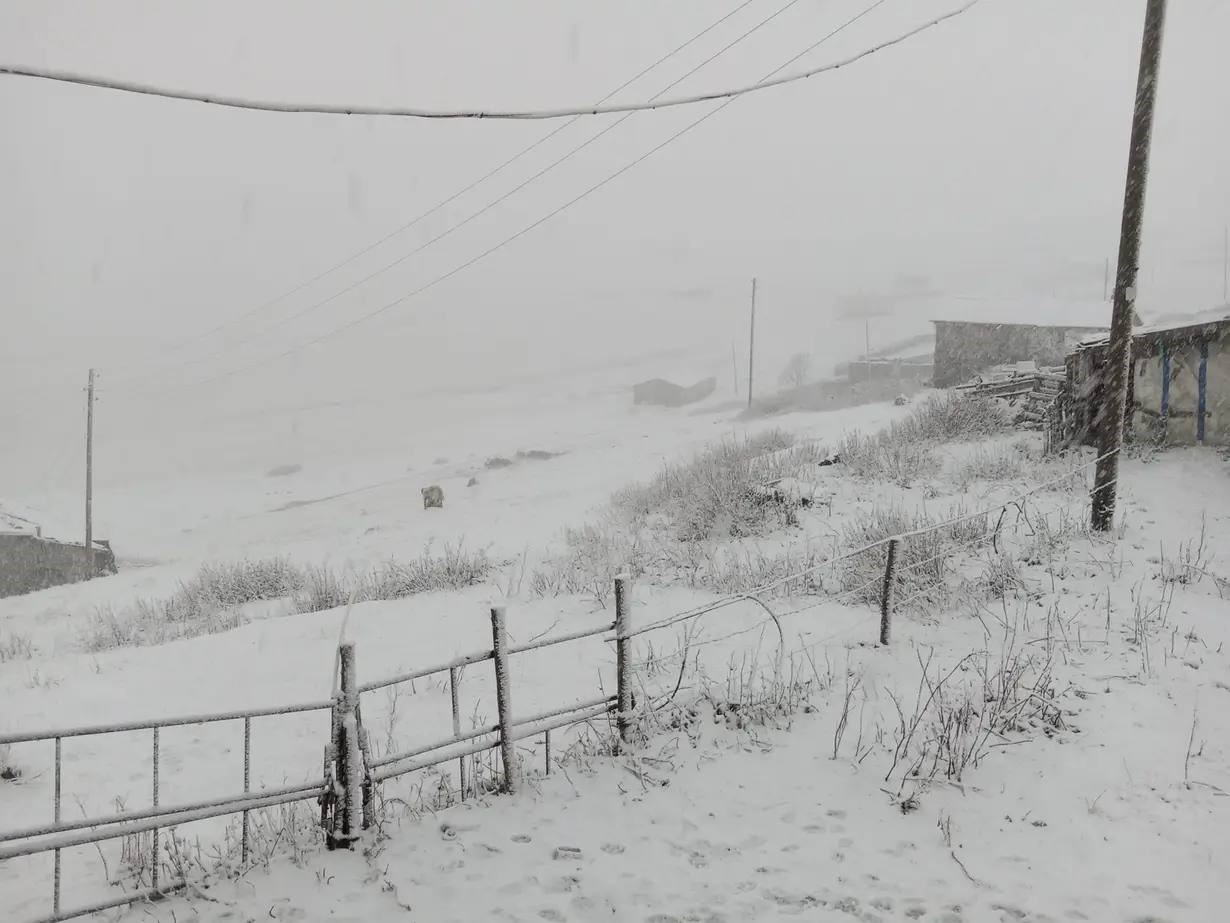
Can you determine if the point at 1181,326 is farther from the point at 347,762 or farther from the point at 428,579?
the point at 347,762

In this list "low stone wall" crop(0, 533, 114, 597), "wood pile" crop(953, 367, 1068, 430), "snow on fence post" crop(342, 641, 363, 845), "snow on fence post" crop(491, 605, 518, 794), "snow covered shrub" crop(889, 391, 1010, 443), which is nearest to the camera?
"snow on fence post" crop(342, 641, 363, 845)

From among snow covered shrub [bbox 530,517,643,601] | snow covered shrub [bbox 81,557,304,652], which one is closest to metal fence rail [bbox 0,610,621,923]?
snow covered shrub [bbox 530,517,643,601]

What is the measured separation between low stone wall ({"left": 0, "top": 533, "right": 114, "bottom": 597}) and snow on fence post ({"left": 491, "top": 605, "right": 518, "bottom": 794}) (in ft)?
93.0

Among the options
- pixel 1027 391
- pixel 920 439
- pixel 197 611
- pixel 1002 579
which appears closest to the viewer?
pixel 1002 579

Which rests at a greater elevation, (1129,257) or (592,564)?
(1129,257)

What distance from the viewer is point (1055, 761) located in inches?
204

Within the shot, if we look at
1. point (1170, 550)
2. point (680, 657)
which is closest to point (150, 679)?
point (680, 657)

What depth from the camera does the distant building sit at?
36375mm

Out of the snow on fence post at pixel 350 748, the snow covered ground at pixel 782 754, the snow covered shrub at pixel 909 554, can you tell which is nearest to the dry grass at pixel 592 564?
the snow covered ground at pixel 782 754

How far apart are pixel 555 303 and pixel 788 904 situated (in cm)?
13861

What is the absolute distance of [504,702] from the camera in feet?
17.1

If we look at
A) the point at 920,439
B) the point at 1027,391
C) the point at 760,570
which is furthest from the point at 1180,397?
the point at 760,570

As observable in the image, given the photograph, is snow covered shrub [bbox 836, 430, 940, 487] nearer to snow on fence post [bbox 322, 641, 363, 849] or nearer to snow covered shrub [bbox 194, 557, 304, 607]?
snow covered shrub [bbox 194, 557, 304, 607]

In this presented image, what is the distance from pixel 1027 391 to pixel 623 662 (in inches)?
715
